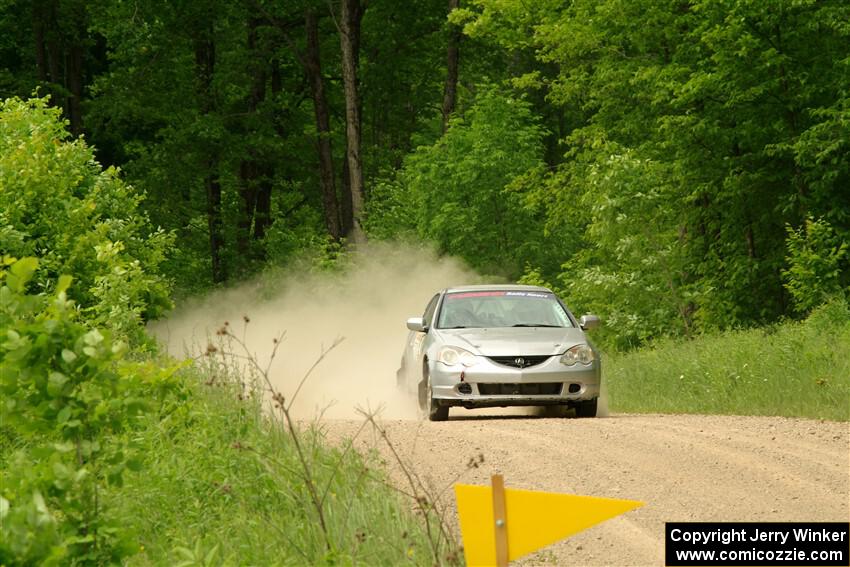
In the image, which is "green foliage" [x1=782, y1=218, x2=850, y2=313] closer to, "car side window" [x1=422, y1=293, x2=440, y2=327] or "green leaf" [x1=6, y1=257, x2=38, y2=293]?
"car side window" [x1=422, y1=293, x2=440, y2=327]

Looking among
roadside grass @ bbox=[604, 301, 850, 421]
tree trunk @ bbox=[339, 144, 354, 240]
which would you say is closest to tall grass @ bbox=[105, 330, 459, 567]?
roadside grass @ bbox=[604, 301, 850, 421]

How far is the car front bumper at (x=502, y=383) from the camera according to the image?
15.9 m

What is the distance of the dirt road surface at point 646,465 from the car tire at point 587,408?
83cm

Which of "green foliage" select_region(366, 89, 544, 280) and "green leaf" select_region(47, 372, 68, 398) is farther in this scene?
"green foliage" select_region(366, 89, 544, 280)

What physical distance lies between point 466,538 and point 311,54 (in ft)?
140

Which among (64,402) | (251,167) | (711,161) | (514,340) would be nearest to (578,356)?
(514,340)

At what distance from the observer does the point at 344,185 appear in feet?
174

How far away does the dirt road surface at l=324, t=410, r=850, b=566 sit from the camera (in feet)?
31.3

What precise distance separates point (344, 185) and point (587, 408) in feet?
122

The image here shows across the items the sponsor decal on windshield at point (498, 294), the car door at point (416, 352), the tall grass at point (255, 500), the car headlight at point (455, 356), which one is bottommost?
the car door at point (416, 352)

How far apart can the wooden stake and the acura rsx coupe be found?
944cm

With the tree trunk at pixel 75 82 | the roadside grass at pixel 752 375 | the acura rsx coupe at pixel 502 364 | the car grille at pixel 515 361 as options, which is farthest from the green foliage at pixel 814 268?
the tree trunk at pixel 75 82

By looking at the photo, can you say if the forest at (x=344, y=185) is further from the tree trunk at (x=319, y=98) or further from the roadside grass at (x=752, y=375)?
the roadside grass at (x=752, y=375)

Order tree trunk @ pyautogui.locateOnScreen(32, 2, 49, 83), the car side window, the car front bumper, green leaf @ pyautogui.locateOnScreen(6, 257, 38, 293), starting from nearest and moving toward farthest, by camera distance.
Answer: green leaf @ pyautogui.locateOnScreen(6, 257, 38, 293)
the car front bumper
the car side window
tree trunk @ pyautogui.locateOnScreen(32, 2, 49, 83)
